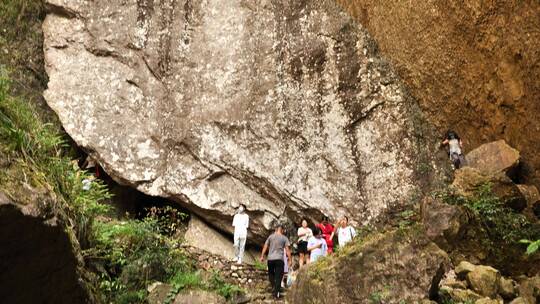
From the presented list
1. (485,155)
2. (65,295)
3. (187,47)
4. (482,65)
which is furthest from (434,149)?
(65,295)

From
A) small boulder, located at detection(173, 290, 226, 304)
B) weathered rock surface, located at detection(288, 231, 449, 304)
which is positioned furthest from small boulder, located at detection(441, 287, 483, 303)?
small boulder, located at detection(173, 290, 226, 304)

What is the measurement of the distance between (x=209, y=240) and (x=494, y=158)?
5883mm

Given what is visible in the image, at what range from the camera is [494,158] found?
34.1 feet

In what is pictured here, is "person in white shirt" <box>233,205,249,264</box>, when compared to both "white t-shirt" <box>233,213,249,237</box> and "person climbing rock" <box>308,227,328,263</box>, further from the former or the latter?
"person climbing rock" <box>308,227,328,263</box>

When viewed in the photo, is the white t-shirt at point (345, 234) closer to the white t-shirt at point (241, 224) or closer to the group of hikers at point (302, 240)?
the group of hikers at point (302, 240)

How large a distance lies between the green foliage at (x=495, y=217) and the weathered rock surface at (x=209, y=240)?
4.45 meters

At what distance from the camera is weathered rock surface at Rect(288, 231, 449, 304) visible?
6.64m

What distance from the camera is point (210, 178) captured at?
37.7 ft

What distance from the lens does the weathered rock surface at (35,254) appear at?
7.44ft

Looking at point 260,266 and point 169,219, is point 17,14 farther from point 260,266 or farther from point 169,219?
point 260,266

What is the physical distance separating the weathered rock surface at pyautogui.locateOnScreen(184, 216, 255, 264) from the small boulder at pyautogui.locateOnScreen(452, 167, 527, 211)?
4432 mm

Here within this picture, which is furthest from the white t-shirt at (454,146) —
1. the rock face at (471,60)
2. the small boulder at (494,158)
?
the rock face at (471,60)

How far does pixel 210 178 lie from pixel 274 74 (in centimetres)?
264

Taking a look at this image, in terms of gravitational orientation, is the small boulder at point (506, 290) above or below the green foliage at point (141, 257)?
below
